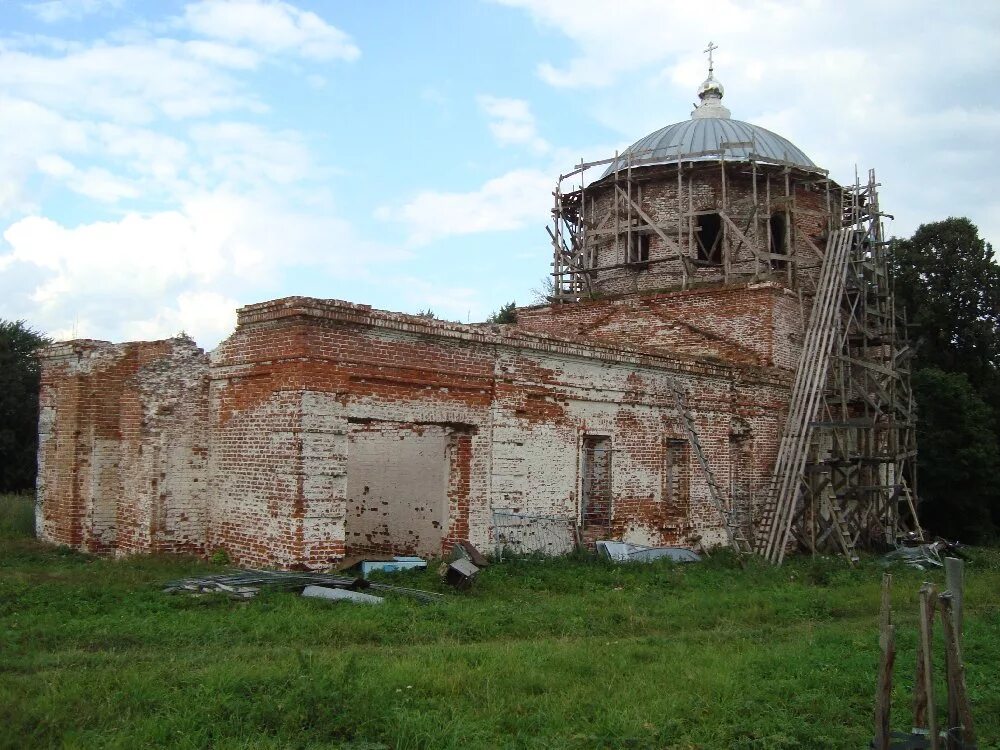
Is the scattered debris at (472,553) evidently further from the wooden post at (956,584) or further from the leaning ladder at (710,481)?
the wooden post at (956,584)

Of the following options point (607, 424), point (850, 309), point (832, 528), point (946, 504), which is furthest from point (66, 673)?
point (946, 504)

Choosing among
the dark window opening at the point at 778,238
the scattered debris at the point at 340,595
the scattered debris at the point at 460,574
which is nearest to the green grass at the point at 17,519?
the scattered debris at the point at 340,595

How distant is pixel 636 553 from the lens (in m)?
14.0

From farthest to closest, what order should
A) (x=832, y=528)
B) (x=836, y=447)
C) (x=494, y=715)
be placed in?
(x=836, y=447) → (x=832, y=528) → (x=494, y=715)

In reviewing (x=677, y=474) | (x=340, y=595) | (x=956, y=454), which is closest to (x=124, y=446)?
(x=340, y=595)

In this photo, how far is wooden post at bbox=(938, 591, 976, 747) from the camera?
507cm

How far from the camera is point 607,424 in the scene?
1474 cm

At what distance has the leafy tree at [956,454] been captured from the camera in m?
23.7

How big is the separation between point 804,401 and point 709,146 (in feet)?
23.1

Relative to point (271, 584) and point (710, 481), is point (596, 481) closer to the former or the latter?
point (710, 481)

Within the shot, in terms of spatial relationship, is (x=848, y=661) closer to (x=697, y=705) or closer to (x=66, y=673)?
(x=697, y=705)

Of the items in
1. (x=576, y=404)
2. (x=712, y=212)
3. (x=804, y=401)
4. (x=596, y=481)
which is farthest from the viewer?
(x=712, y=212)

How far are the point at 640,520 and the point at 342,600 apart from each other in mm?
7169

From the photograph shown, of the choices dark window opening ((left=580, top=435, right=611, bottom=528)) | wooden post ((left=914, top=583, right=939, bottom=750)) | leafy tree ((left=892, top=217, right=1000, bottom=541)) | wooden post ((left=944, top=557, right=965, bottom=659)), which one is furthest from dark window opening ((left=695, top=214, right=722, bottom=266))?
wooden post ((left=914, top=583, right=939, bottom=750))
